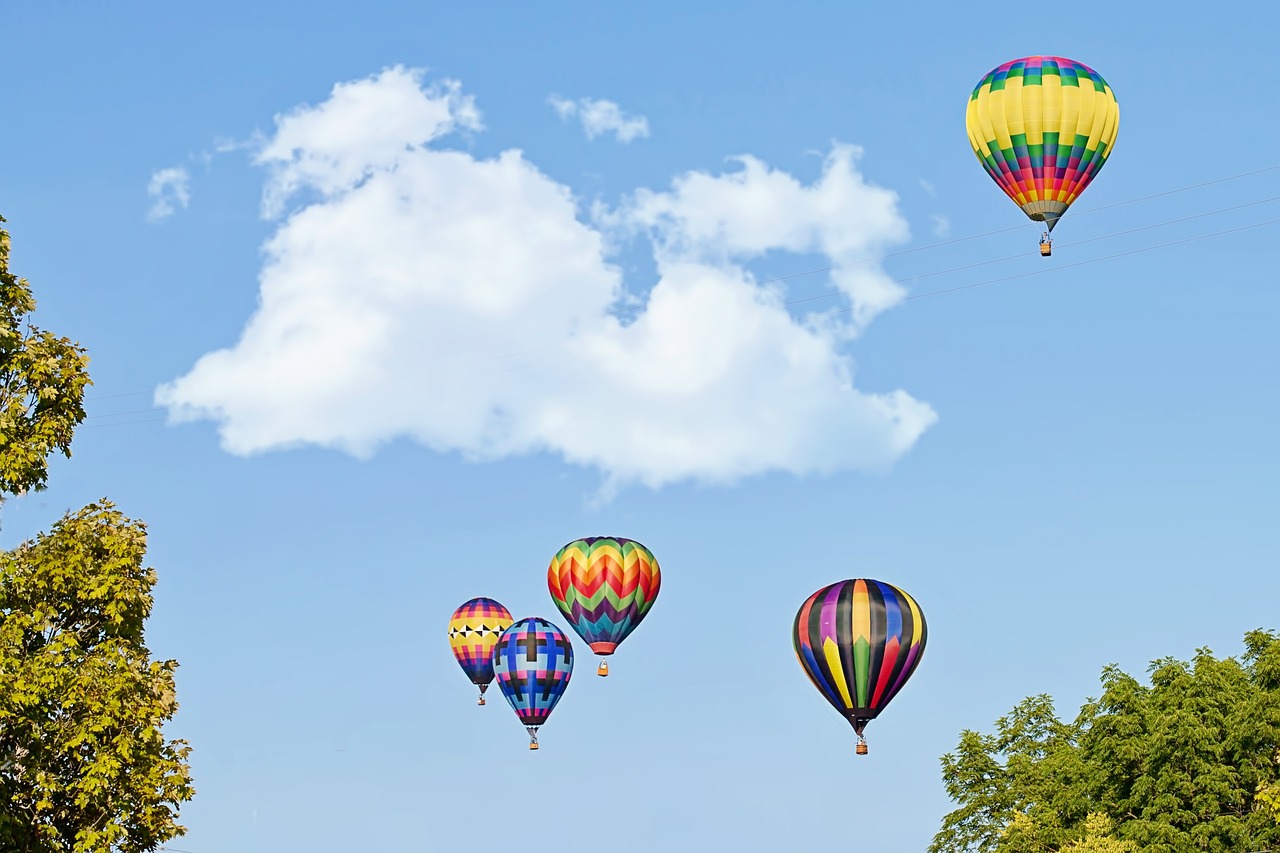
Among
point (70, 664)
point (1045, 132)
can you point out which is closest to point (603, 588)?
point (1045, 132)

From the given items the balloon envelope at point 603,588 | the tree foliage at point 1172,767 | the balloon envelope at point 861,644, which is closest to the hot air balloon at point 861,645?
the balloon envelope at point 861,644

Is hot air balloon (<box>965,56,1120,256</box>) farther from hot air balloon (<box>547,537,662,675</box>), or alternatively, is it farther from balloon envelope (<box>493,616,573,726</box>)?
balloon envelope (<box>493,616,573,726</box>)

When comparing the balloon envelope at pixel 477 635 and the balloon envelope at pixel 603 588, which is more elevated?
the balloon envelope at pixel 477 635

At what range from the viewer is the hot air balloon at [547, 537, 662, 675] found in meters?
80.4

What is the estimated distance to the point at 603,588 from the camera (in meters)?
80.2

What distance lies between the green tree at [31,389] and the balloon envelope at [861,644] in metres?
34.1

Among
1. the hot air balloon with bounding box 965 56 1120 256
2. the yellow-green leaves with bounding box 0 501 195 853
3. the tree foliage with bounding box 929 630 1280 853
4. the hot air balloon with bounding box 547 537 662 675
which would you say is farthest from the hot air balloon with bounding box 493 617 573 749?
the yellow-green leaves with bounding box 0 501 195 853

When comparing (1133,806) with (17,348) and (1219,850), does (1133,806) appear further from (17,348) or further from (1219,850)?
(17,348)

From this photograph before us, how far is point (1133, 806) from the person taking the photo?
211ft

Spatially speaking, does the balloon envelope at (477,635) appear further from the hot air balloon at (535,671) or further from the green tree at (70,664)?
the green tree at (70,664)

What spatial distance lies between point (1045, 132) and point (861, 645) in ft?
55.4

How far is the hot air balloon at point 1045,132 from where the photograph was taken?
57.8 meters

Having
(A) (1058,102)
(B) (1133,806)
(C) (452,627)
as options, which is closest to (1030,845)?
(B) (1133,806)

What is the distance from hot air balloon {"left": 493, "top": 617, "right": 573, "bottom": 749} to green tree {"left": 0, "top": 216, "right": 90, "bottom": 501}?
58596mm
